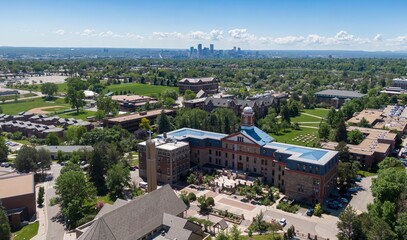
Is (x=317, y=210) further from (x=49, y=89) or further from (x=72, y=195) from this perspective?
(x=49, y=89)

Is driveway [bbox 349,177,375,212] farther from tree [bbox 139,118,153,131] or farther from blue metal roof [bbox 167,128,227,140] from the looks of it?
tree [bbox 139,118,153,131]

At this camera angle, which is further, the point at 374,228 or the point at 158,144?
the point at 158,144

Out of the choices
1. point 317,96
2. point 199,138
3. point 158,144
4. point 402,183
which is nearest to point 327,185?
point 402,183

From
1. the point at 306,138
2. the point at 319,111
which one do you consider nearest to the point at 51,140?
the point at 306,138

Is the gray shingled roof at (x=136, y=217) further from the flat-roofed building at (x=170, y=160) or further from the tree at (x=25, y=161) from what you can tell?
the tree at (x=25, y=161)

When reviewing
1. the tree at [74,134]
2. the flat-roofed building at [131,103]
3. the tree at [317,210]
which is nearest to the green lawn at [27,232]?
the tree at [317,210]

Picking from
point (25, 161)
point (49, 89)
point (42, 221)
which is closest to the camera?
point (42, 221)

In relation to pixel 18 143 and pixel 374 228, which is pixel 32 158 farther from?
pixel 374 228
